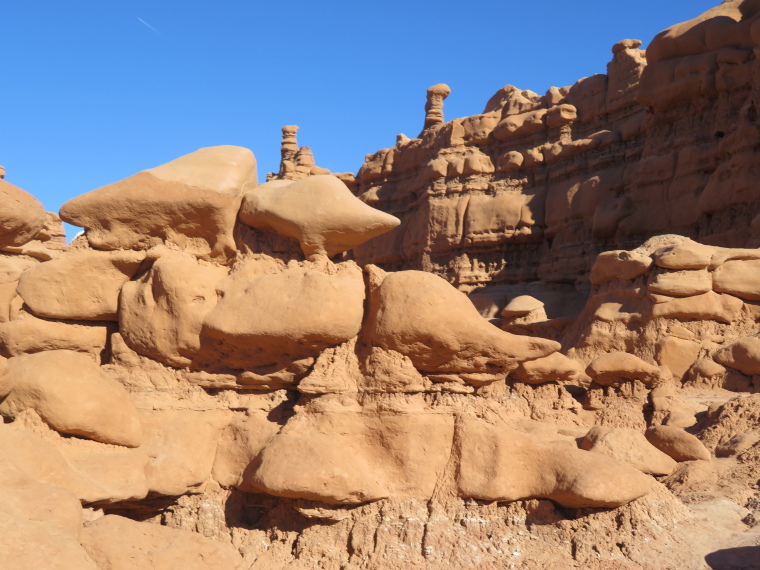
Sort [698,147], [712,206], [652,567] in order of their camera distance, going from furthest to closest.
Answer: [698,147], [712,206], [652,567]

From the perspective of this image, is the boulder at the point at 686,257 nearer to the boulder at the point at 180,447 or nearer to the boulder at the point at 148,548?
the boulder at the point at 180,447

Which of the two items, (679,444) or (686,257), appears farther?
(686,257)

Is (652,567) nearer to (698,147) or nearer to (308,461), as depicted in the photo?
(308,461)

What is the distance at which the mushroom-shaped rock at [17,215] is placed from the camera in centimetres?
438

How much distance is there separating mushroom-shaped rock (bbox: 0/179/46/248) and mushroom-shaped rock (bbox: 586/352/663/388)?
491cm

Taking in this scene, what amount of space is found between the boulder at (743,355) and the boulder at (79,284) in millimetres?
6558

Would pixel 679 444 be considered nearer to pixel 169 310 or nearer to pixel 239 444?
pixel 239 444

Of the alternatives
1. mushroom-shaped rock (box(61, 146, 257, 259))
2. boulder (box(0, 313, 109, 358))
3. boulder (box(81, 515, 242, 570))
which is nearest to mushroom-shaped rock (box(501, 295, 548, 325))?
mushroom-shaped rock (box(61, 146, 257, 259))

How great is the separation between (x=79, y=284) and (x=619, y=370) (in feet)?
15.7

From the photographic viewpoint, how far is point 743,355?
8.39m

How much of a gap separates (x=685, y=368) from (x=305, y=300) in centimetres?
642

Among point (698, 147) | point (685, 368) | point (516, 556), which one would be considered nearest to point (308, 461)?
point (516, 556)

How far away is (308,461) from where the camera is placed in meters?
4.20

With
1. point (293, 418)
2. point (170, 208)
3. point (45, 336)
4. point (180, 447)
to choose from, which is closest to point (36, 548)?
point (180, 447)
